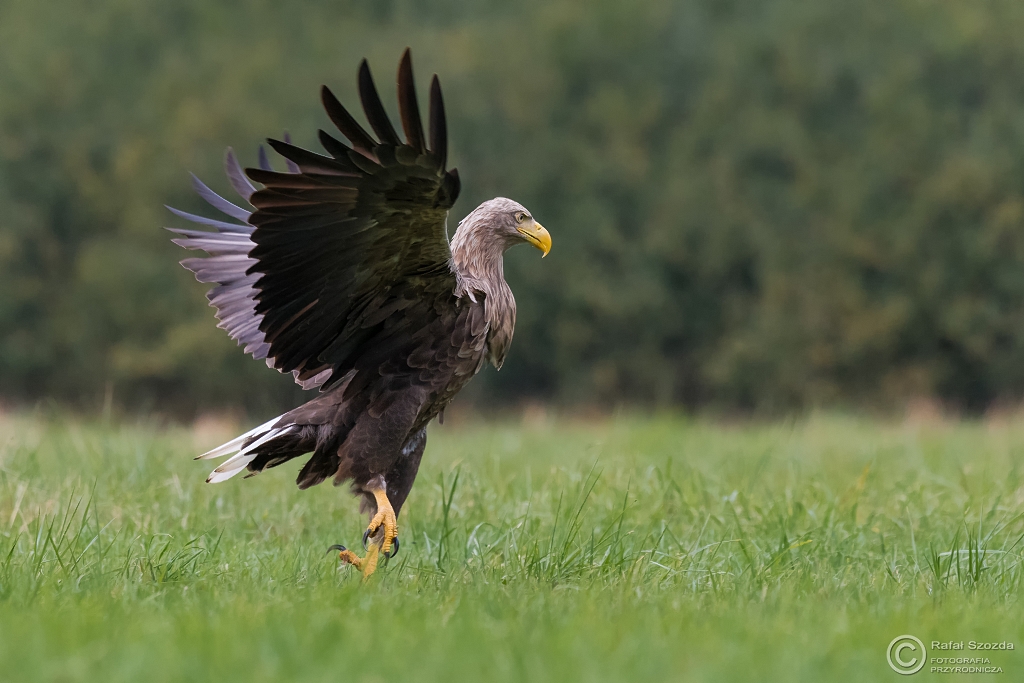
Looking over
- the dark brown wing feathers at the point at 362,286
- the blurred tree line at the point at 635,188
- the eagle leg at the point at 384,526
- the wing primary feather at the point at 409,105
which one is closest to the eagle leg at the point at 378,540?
the eagle leg at the point at 384,526

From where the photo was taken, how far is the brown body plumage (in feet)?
13.6

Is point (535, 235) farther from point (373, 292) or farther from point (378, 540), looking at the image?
point (378, 540)

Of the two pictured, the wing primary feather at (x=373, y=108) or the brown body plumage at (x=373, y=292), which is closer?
the wing primary feather at (x=373, y=108)

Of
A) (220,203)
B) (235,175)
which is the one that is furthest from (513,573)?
(235,175)

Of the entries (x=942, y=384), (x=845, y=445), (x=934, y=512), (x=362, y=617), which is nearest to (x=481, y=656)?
(x=362, y=617)

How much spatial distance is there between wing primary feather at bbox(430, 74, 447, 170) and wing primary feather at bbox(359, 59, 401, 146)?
0.50 ft

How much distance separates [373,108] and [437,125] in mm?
228

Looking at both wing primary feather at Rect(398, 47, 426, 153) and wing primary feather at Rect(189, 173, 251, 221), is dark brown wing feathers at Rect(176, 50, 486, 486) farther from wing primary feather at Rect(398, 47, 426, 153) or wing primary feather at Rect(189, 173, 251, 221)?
wing primary feather at Rect(189, 173, 251, 221)

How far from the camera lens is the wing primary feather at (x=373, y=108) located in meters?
3.70

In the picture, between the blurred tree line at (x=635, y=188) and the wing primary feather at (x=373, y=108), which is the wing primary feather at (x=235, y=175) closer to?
the wing primary feather at (x=373, y=108)

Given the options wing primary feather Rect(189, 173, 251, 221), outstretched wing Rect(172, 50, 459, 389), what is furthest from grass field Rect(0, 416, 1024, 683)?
wing primary feather Rect(189, 173, 251, 221)

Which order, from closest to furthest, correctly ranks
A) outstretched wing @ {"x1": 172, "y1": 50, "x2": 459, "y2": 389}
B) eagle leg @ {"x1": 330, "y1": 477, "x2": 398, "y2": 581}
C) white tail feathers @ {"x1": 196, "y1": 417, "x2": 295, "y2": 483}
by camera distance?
outstretched wing @ {"x1": 172, "y1": 50, "x2": 459, "y2": 389} < eagle leg @ {"x1": 330, "y1": 477, "x2": 398, "y2": 581} < white tail feathers @ {"x1": 196, "y1": 417, "x2": 295, "y2": 483}

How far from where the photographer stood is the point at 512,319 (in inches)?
200

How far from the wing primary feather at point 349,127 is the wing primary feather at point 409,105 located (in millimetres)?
153
